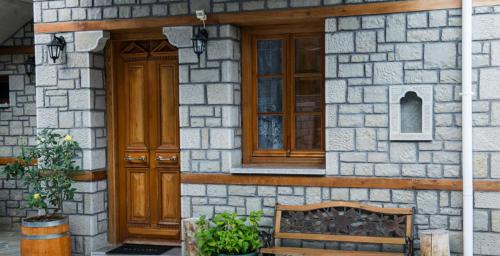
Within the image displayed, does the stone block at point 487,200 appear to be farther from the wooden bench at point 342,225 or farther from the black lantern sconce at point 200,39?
the black lantern sconce at point 200,39

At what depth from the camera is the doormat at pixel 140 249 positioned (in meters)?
7.08

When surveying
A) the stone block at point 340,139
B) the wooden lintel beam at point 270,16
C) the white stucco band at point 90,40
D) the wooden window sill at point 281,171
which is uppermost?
the wooden lintel beam at point 270,16

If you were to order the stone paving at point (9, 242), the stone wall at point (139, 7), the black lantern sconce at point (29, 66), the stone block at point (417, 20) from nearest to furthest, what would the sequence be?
the stone block at point (417, 20) → the stone wall at point (139, 7) → the stone paving at point (9, 242) → the black lantern sconce at point (29, 66)

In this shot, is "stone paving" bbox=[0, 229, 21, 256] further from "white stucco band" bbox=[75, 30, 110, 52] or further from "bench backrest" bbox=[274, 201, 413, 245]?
"bench backrest" bbox=[274, 201, 413, 245]

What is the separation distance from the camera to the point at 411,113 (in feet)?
20.3

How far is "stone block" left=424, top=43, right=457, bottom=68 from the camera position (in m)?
5.96

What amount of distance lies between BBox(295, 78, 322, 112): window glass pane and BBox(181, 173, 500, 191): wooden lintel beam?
2.62ft

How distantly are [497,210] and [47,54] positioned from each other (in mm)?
5236

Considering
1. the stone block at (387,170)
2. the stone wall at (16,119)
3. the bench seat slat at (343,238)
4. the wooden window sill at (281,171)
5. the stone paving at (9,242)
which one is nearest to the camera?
the bench seat slat at (343,238)

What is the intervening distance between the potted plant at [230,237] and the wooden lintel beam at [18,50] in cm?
426

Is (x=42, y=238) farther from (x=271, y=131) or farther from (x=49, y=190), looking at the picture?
(x=271, y=131)

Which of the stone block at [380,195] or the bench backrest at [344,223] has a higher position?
the stone block at [380,195]

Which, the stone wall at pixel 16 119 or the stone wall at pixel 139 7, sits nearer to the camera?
the stone wall at pixel 139 7

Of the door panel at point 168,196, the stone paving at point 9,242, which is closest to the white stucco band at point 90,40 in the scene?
the door panel at point 168,196
